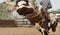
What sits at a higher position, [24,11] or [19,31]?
[24,11]

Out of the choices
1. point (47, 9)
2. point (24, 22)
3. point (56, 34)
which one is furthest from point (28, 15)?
point (56, 34)

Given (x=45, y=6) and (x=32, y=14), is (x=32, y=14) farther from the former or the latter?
(x=45, y=6)

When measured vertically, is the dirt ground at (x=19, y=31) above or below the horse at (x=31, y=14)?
below

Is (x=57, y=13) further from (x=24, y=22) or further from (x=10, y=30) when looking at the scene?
(x=10, y=30)

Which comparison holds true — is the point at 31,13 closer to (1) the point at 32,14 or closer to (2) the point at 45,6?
(1) the point at 32,14

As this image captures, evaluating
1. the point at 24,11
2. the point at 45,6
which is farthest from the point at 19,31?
the point at 45,6

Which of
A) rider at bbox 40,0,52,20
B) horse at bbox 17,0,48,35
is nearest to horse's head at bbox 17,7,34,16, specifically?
horse at bbox 17,0,48,35

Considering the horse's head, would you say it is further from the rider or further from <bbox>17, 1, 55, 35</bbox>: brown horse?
the rider

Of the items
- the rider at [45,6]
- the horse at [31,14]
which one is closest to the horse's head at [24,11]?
the horse at [31,14]

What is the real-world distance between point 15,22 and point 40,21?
0.78 feet

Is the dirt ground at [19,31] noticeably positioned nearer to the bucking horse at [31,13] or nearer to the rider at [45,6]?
the bucking horse at [31,13]

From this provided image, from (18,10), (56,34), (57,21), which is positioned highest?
(18,10)

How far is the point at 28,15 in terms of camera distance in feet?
4.58

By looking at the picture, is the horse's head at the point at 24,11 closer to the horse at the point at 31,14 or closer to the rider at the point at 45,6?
the horse at the point at 31,14
